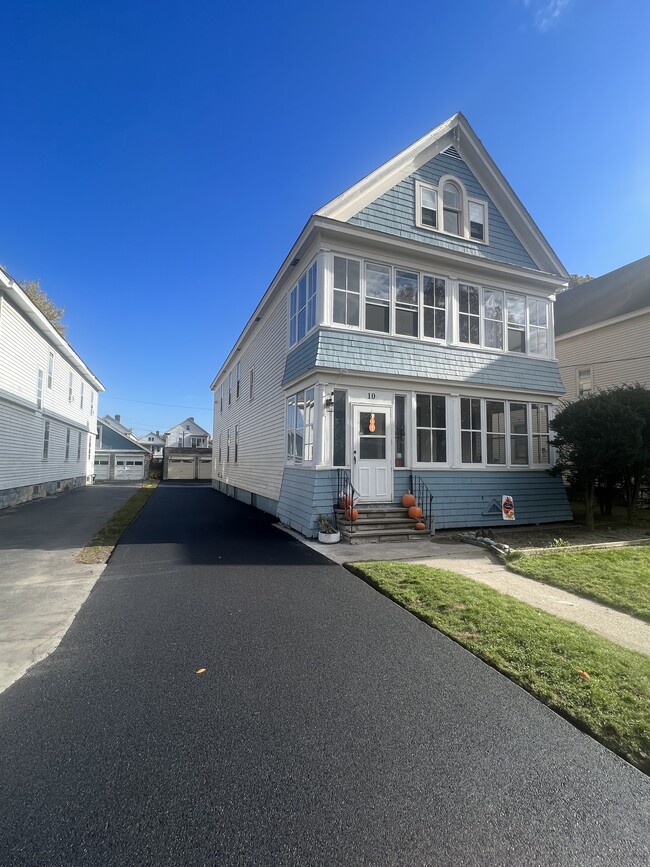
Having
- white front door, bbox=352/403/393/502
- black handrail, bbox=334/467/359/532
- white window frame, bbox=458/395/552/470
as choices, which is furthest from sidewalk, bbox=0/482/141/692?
white window frame, bbox=458/395/552/470

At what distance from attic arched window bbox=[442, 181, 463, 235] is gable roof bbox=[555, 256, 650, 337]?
863cm

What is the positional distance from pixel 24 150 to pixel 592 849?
16.2m

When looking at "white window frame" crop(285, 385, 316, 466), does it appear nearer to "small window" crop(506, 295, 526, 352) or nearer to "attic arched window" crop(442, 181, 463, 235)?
"small window" crop(506, 295, 526, 352)

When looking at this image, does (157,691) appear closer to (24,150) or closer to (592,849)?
(592,849)

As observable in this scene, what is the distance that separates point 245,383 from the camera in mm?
17359

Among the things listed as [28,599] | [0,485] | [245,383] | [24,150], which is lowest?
[28,599]

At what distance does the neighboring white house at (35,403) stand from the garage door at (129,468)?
1165cm

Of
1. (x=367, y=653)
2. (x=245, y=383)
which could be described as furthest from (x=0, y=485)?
(x=367, y=653)

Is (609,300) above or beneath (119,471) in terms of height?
above

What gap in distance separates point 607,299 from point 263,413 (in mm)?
14851

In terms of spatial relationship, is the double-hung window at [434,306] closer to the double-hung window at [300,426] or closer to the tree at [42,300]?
the double-hung window at [300,426]

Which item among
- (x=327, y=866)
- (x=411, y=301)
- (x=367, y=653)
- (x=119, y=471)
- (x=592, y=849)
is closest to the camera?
(x=327, y=866)

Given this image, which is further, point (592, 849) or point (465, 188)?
point (465, 188)

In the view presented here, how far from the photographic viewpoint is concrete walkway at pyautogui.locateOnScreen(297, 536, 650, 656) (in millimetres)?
4184
